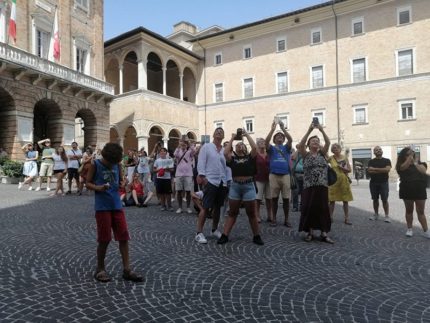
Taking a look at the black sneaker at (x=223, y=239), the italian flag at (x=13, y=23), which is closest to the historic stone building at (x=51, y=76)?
the italian flag at (x=13, y=23)

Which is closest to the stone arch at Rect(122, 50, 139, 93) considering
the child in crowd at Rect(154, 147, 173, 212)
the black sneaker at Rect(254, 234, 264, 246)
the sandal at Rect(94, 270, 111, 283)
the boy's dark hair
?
the child in crowd at Rect(154, 147, 173, 212)

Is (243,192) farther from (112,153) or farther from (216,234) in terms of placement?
(112,153)

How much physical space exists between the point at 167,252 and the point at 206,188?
1.28m

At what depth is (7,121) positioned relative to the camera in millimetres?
22000

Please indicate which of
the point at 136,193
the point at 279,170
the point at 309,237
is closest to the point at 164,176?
the point at 136,193

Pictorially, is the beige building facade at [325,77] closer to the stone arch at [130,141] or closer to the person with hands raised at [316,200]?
the stone arch at [130,141]

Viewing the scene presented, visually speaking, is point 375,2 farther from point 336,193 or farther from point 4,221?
point 4,221

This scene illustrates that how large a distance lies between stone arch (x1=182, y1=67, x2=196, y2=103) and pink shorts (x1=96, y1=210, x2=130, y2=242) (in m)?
38.7

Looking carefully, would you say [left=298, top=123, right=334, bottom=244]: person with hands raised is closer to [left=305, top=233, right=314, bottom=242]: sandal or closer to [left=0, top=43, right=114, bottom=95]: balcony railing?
[left=305, top=233, right=314, bottom=242]: sandal

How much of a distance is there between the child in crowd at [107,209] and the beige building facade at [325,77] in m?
29.9

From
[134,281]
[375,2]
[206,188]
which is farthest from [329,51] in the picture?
[134,281]

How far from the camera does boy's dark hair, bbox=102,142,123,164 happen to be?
423 cm

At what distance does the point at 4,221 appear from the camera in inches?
308

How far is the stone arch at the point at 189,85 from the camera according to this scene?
42291 mm
